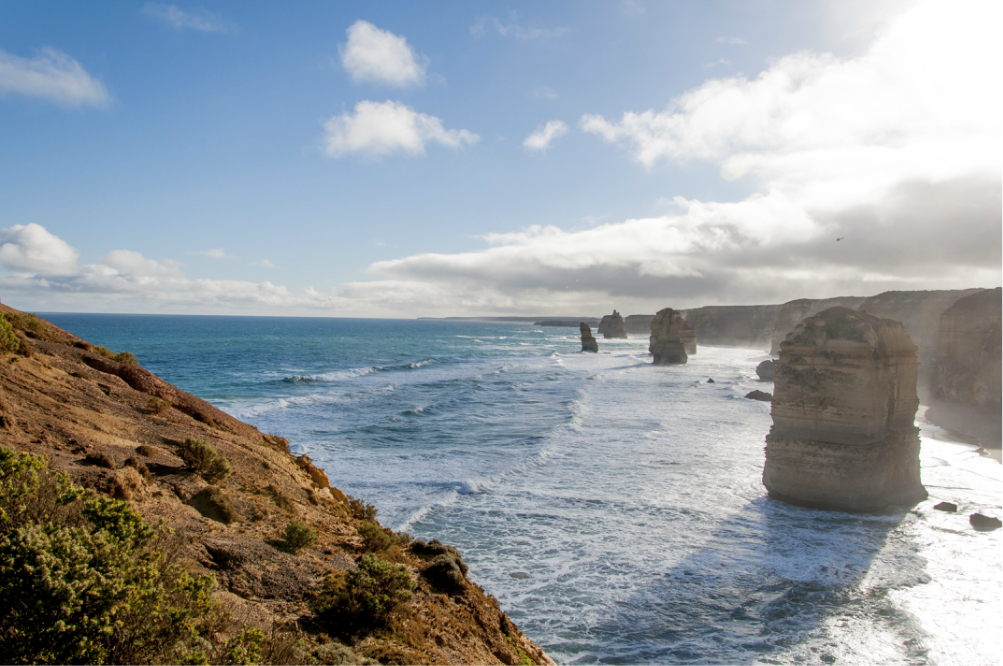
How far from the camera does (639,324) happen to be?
160 meters

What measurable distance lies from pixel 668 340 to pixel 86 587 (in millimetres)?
57790

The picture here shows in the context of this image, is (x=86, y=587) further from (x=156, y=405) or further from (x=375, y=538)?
(x=156, y=405)

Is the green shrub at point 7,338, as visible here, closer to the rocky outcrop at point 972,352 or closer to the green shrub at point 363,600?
the green shrub at point 363,600

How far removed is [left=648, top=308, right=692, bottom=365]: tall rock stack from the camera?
56.5 m

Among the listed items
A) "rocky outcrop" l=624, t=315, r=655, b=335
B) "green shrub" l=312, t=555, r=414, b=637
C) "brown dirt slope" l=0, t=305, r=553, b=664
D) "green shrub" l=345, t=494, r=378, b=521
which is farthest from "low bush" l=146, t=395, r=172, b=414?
"rocky outcrop" l=624, t=315, r=655, b=335

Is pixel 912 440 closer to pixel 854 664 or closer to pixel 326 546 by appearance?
pixel 854 664

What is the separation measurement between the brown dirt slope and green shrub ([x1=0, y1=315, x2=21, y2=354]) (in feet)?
0.93

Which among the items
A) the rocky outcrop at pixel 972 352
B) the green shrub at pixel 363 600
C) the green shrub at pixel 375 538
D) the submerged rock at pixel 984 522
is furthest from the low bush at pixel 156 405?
the rocky outcrop at pixel 972 352

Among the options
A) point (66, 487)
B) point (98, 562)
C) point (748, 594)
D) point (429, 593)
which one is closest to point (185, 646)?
point (98, 562)

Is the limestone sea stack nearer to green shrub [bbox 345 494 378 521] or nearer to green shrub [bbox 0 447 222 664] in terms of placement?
green shrub [bbox 345 494 378 521]

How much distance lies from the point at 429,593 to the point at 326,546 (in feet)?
5.38

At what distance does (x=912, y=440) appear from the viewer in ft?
49.3

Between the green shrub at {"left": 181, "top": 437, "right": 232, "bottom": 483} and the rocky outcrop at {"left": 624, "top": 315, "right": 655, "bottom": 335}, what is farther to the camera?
the rocky outcrop at {"left": 624, "top": 315, "right": 655, "bottom": 335}

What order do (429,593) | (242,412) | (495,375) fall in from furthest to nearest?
(495,375), (242,412), (429,593)
